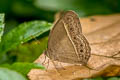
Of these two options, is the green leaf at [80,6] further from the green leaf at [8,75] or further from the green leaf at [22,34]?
the green leaf at [8,75]

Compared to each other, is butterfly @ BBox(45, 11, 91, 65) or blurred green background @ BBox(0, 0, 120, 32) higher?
blurred green background @ BBox(0, 0, 120, 32)

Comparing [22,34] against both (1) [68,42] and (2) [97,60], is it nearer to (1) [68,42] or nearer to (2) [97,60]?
(1) [68,42]

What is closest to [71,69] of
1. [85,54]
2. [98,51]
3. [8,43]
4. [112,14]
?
[85,54]

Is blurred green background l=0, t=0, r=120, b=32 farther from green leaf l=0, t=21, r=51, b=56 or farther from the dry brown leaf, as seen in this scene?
green leaf l=0, t=21, r=51, b=56

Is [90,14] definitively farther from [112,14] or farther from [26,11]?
[26,11]

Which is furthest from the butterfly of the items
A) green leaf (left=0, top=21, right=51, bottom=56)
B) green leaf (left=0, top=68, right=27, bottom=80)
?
green leaf (left=0, top=68, right=27, bottom=80)

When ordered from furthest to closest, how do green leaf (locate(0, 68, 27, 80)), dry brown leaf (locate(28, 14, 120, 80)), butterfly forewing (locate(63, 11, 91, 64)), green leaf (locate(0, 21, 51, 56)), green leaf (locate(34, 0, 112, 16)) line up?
green leaf (locate(34, 0, 112, 16)), green leaf (locate(0, 21, 51, 56)), butterfly forewing (locate(63, 11, 91, 64)), dry brown leaf (locate(28, 14, 120, 80)), green leaf (locate(0, 68, 27, 80))

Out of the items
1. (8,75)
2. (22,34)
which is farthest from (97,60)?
(8,75)
